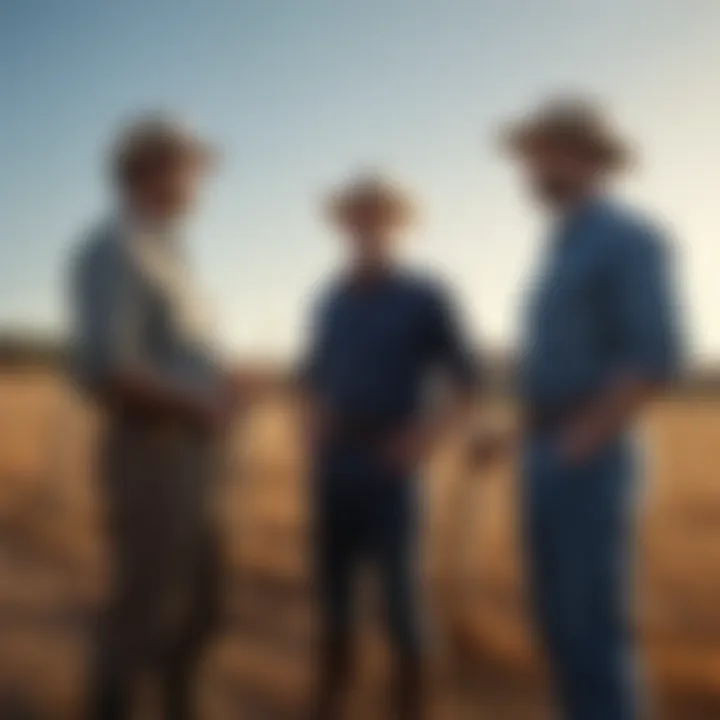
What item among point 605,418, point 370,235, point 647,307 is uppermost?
point 370,235

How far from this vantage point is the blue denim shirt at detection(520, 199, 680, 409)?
1195mm

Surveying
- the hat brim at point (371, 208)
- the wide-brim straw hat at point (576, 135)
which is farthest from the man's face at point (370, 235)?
the wide-brim straw hat at point (576, 135)

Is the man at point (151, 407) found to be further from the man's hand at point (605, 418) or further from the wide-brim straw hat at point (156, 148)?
the man's hand at point (605, 418)

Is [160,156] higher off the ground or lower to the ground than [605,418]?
higher

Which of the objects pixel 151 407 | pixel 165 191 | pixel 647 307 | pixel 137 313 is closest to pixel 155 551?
pixel 151 407

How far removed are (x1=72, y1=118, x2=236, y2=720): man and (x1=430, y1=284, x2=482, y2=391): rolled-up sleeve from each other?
0.29 meters

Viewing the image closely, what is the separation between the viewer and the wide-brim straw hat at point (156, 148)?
1401 millimetres

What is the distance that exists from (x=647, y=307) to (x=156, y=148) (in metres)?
0.64

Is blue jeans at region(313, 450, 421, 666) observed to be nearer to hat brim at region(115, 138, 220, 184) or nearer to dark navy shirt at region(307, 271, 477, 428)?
dark navy shirt at region(307, 271, 477, 428)

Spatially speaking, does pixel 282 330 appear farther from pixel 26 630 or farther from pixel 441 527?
pixel 26 630

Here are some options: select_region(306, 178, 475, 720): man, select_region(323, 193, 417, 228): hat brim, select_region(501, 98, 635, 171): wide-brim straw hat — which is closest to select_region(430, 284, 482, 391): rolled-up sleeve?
select_region(306, 178, 475, 720): man

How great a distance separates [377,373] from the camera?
Result: 149 cm

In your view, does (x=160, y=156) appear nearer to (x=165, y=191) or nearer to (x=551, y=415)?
(x=165, y=191)

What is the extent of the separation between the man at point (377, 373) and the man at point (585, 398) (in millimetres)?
183
